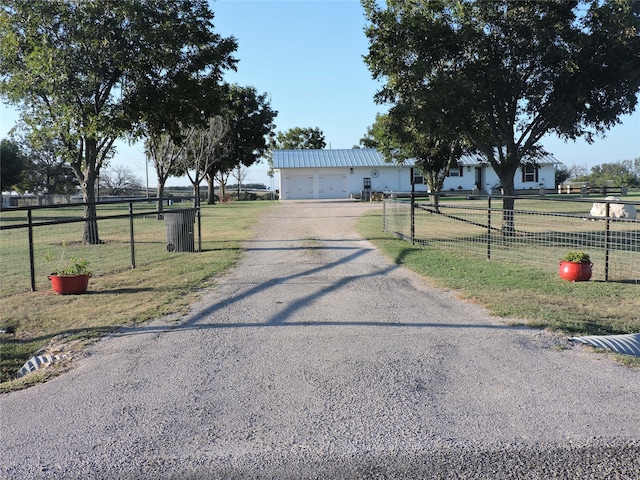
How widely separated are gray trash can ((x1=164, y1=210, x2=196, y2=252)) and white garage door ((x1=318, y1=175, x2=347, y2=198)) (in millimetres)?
39632

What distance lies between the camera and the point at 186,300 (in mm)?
7844

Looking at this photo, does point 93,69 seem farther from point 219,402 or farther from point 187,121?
point 219,402

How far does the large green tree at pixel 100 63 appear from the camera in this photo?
13.9 metres

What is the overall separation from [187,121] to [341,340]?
13.4 m

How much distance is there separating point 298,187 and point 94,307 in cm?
4556

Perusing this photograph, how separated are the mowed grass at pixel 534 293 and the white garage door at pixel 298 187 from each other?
41.0 metres

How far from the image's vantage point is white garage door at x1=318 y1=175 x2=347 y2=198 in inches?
2087

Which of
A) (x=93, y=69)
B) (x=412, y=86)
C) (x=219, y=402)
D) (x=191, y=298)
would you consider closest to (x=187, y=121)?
(x=93, y=69)

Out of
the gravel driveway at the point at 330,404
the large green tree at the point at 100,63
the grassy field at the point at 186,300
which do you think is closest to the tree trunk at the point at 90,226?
the large green tree at the point at 100,63

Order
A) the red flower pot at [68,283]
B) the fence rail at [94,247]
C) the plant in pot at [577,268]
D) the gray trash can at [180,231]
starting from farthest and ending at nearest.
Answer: the gray trash can at [180,231] → the fence rail at [94,247] → the plant in pot at [577,268] → the red flower pot at [68,283]

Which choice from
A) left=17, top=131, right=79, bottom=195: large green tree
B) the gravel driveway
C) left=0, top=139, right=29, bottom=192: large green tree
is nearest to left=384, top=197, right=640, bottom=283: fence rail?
the gravel driveway

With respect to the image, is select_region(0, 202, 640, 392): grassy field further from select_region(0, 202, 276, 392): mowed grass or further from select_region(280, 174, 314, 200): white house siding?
select_region(280, 174, 314, 200): white house siding

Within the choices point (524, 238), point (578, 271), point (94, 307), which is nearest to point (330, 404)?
point (94, 307)

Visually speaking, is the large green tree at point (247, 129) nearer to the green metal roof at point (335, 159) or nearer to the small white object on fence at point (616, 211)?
the green metal roof at point (335, 159)
